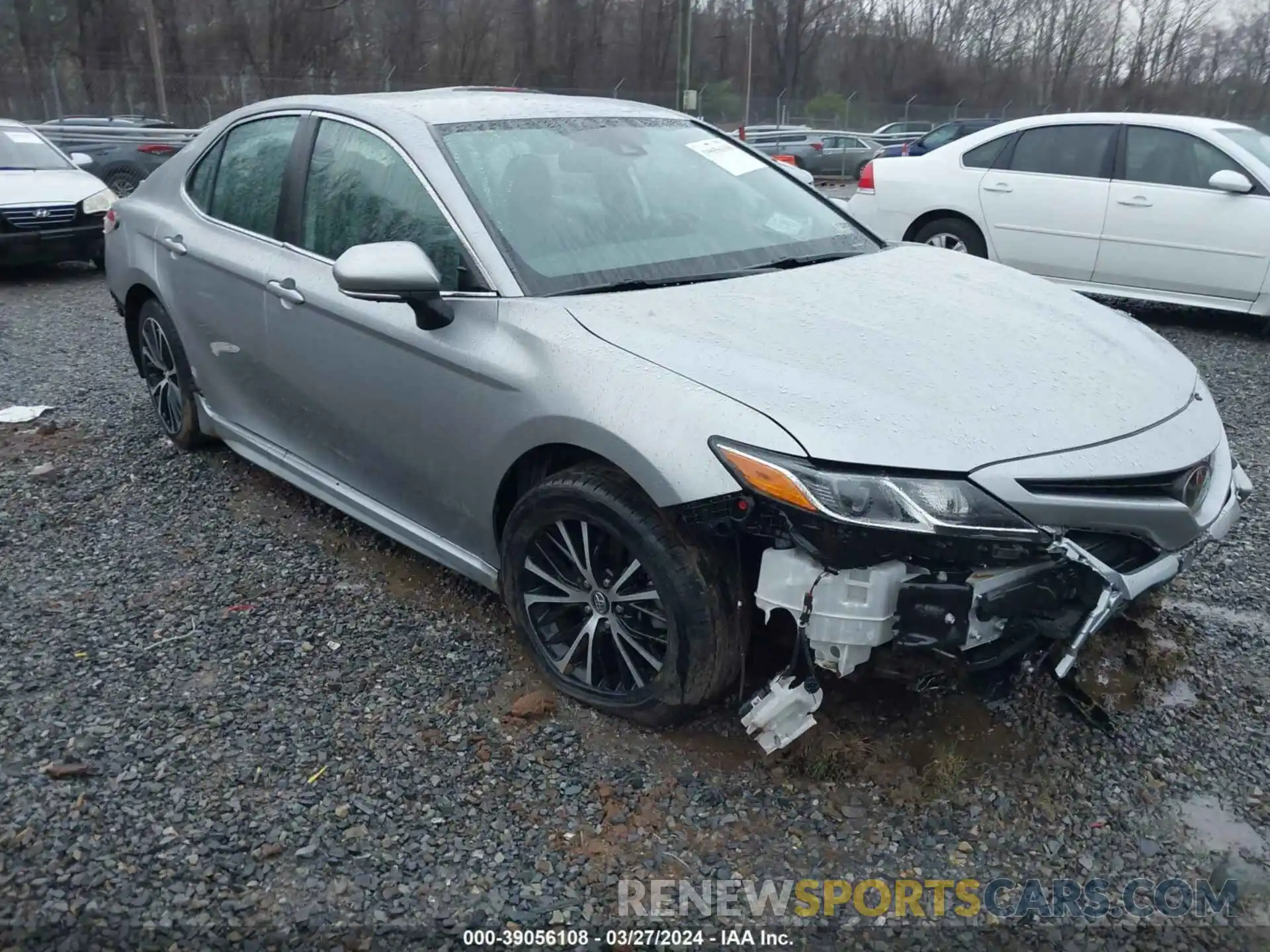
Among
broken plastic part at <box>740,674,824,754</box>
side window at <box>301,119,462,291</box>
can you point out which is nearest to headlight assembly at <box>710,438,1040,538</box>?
broken plastic part at <box>740,674,824,754</box>

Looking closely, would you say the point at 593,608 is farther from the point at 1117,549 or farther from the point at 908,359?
the point at 1117,549

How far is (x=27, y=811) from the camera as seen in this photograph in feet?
8.36

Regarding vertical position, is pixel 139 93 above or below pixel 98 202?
below

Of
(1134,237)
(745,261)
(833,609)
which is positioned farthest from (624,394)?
(1134,237)

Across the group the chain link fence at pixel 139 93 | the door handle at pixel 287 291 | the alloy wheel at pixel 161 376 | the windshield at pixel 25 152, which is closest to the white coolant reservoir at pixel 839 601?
the door handle at pixel 287 291

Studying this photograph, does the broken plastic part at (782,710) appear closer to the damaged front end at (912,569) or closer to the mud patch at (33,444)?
the damaged front end at (912,569)

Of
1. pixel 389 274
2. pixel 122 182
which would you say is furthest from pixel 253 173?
pixel 122 182

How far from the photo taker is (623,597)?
2.74 metres

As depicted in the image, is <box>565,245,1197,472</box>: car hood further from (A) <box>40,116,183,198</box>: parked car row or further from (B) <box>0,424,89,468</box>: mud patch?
(A) <box>40,116,183,198</box>: parked car row

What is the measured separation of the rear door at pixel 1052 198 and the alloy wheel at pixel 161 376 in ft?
19.4

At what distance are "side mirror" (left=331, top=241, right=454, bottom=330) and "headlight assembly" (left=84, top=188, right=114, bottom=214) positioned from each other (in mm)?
8182

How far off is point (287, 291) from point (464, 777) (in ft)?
6.10

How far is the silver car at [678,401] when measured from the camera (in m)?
2.34

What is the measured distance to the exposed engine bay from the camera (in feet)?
7.52
